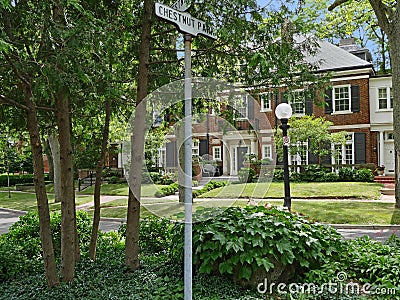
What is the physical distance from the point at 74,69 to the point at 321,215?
34.2 ft

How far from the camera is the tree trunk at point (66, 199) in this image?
434cm

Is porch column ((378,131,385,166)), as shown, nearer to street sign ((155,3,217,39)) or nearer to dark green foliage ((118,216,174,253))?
dark green foliage ((118,216,174,253))

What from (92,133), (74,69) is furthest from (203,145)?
(92,133)

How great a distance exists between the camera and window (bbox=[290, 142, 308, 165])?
23.1 m

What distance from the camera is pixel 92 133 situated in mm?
6707

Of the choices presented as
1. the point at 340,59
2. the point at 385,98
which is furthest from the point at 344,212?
the point at 340,59

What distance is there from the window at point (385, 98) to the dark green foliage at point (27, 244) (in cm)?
2195

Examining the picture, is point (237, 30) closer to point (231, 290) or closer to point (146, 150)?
point (146, 150)

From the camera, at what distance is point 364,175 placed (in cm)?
2172

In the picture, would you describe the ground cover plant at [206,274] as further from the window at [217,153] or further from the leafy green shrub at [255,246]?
the window at [217,153]

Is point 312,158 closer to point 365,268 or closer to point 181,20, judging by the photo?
point 365,268

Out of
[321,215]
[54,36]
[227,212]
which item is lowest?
[321,215]

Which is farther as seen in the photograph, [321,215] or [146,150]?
[321,215]

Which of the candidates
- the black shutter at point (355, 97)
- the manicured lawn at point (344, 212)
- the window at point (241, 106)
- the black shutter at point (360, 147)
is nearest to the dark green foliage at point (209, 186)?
the window at point (241, 106)
